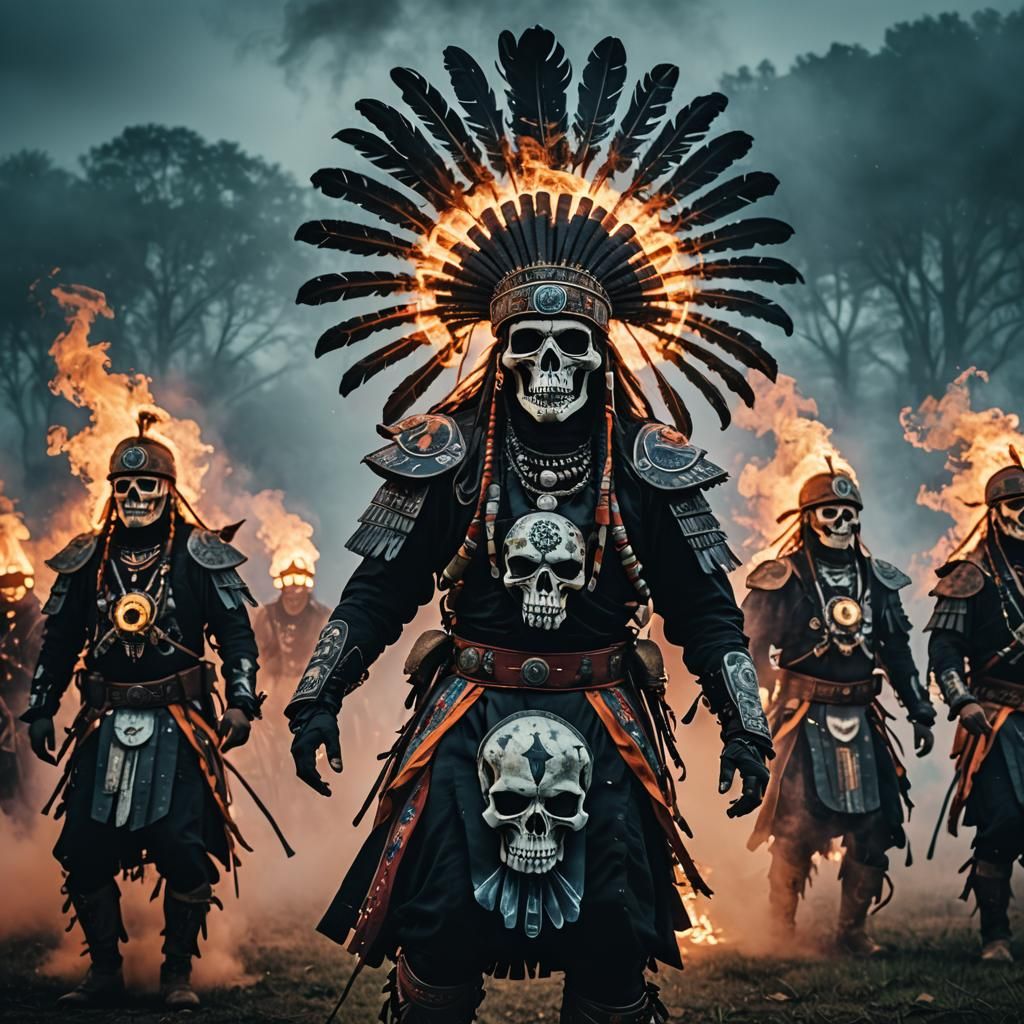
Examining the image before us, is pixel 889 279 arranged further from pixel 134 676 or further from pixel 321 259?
pixel 134 676

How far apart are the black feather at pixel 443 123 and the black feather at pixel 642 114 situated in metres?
0.44

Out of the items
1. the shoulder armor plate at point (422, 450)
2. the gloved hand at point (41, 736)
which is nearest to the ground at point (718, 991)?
the gloved hand at point (41, 736)

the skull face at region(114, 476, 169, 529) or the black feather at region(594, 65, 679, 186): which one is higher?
the black feather at region(594, 65, 679, 186)

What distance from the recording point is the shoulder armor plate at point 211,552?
5.88m

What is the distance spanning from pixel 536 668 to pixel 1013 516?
14.4 ft

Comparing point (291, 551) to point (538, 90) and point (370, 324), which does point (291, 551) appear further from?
point (538, 90)

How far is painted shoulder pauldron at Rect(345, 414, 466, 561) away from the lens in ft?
12.0

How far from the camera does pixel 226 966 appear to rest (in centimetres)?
Result: 615

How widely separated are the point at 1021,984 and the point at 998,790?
3.37 feet

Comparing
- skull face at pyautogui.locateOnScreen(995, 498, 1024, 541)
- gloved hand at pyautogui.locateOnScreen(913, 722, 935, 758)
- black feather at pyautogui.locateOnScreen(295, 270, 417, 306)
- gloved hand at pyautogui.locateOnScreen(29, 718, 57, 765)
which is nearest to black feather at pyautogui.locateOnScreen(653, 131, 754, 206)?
black feather at pyautogui.locateOnScreen(295, 270, 417, 306)

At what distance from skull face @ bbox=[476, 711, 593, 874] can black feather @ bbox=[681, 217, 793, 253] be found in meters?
1.93

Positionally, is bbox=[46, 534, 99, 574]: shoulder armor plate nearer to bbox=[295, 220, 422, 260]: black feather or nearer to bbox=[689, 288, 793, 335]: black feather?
bbox=[295, 220, 422, 260]: black feather

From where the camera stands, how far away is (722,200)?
4.11 meters

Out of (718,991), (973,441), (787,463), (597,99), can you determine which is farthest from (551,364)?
(973,441)
